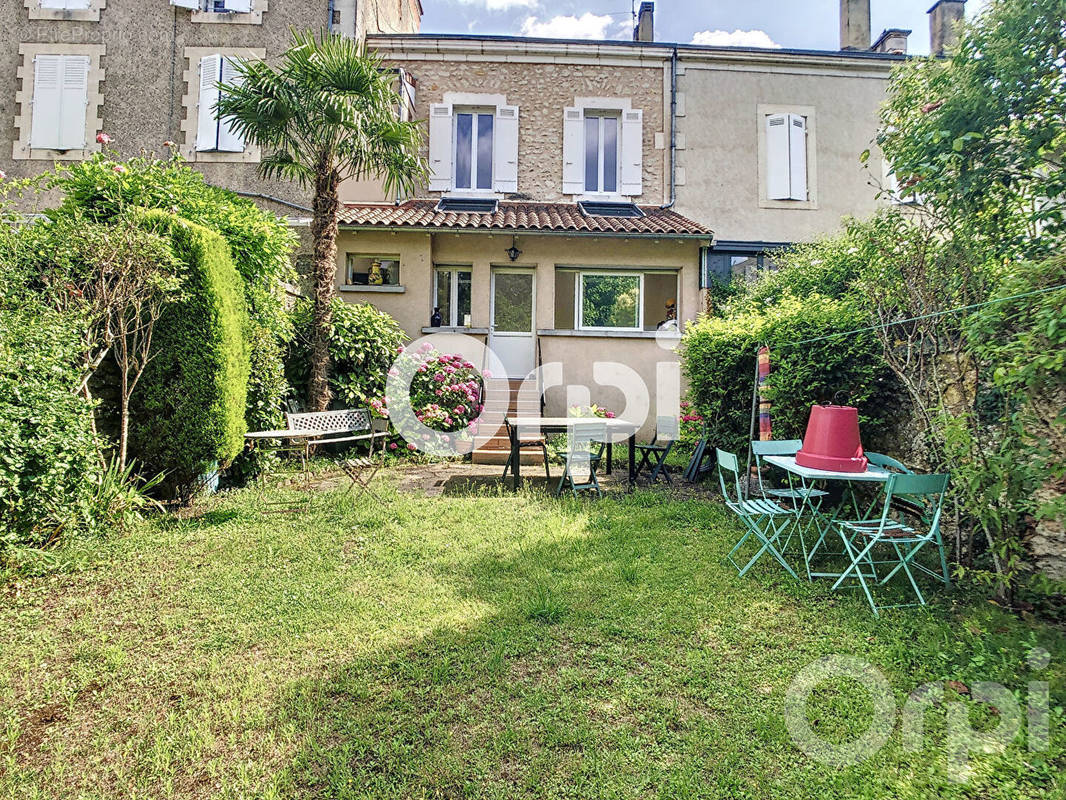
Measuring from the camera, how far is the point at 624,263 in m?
10.6

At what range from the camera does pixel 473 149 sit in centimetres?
1200

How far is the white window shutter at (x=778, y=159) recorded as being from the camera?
11891 millimetres

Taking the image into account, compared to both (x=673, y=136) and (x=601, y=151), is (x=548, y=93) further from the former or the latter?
(x=673, y=136)

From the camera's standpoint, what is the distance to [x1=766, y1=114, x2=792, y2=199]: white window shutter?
1189 centimetres

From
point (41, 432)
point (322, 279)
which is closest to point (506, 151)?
point (322, 279)

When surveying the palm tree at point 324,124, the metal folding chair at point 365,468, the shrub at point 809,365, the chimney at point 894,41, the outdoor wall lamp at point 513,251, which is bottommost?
the metal folding chair at point 365,468

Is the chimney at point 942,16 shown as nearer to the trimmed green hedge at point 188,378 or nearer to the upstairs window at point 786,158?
the upstairs window at point 786,158

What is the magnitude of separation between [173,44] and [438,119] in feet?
18.4

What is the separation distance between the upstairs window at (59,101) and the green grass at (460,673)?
11242mm

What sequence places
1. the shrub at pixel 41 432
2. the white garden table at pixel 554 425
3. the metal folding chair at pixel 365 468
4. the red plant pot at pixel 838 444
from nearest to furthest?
1. the shrub at pixel 41 432
2. the red plant pot at pixel 838 444
3. the metal folding chair at pixel 365 468
4. the white garden table at pixel 554 425

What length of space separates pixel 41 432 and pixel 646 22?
46.9 ft

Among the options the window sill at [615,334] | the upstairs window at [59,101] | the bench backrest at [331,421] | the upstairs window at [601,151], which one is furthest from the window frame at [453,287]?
the upstairs window at [59,101]

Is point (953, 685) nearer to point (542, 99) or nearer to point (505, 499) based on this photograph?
point (505, 499)

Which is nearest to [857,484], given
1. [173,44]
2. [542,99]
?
[542,99]
